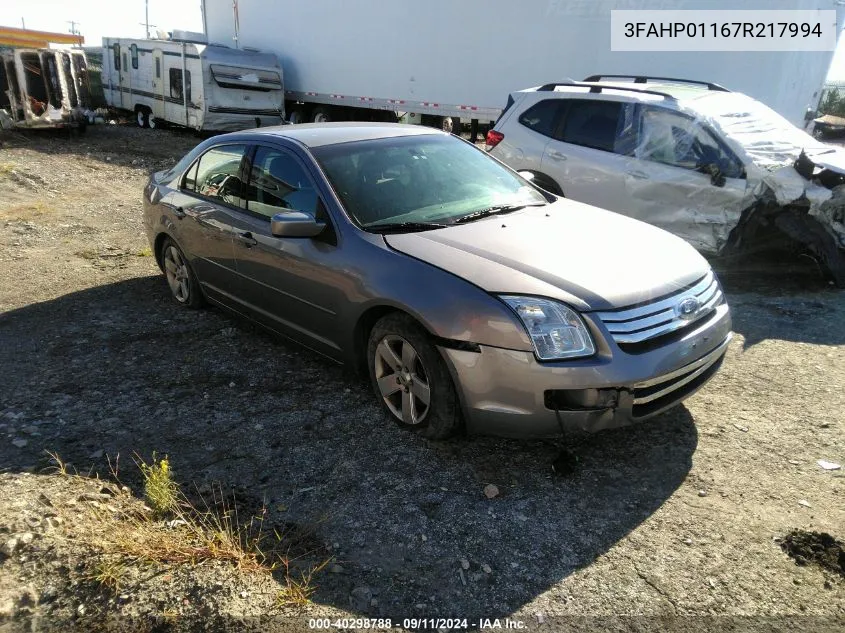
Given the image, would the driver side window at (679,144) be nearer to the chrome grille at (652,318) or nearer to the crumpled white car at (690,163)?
the crumpled white car at (690,163)

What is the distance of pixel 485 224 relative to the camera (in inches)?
151

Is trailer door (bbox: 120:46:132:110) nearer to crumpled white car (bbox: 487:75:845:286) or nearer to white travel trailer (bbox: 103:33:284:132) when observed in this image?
white travel trailer (bbox: 103:33:284:132)

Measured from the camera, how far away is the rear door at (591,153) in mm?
6672

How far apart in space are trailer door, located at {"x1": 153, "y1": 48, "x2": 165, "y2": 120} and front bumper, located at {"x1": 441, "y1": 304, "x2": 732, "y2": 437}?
1746 centimetres

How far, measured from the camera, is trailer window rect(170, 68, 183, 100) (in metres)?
16.9

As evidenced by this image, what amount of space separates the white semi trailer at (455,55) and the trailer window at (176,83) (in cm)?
288

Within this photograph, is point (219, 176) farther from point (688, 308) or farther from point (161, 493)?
point (688, 308)

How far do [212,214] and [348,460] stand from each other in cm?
241

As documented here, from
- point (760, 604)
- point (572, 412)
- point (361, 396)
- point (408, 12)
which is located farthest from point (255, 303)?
point (408, 12)

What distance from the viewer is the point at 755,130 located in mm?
6434

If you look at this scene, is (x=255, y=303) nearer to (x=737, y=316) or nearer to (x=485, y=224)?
(x=485, y=224)

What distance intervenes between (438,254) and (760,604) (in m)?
2.07

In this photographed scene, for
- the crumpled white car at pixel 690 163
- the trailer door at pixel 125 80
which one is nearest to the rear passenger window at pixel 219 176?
the crumpled white car at pixel 690 163

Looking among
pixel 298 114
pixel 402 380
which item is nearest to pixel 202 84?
pixel 298 114
